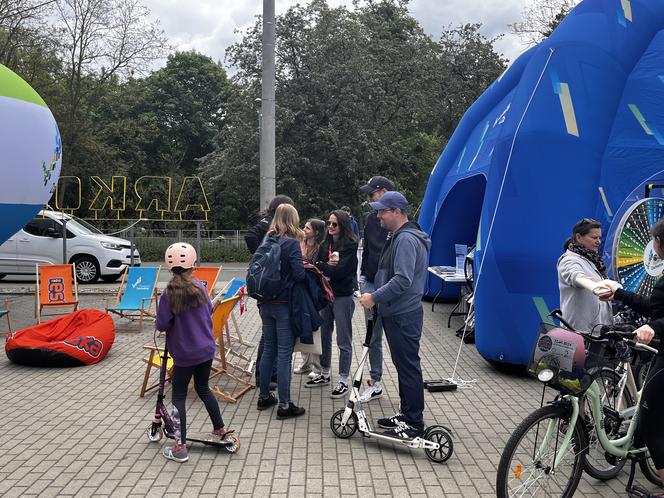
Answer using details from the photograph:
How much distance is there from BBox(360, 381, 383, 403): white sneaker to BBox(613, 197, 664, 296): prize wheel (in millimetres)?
2696

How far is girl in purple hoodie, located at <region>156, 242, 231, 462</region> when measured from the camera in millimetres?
4176

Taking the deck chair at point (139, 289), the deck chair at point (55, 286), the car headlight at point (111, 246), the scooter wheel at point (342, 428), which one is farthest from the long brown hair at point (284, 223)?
the car headlight at point (111, 246)

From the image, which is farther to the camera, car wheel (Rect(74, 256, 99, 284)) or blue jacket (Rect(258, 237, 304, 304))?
car wheel (Rect(74, 256, 99, 284))

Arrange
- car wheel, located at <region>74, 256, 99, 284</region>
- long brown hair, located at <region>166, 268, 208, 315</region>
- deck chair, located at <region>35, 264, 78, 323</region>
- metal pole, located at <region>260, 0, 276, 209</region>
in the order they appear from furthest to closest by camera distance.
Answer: car wheel, located at <region>74, 256, 99, 284</region>, metal pole, located at <region>260, 0, 276, 209</region>, deck chair, located at <region>35, 264, 78, 323</region>, long brown hair, located at <region>166, 268, 208, 315</region>

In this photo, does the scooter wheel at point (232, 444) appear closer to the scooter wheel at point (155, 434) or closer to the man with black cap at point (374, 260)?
the scooter wheel at point (155, 434)

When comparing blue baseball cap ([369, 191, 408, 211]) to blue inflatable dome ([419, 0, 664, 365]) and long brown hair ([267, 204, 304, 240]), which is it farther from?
blue inflatable dome ([419, 0, 664, 365])

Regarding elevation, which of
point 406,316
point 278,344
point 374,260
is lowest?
point 278,344

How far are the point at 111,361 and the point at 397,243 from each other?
444 centimetres

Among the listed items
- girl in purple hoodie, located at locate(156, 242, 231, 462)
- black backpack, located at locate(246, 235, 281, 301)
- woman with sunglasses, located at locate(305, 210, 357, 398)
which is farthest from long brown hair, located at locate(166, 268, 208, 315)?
woman with sunglasses, located at locate(305, 210, 357, 398)

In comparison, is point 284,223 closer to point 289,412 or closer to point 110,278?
point 289,412

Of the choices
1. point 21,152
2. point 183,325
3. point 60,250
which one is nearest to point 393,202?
point 183,325

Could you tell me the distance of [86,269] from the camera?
1524cm

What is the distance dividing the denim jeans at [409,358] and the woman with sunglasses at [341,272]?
50.6 inches

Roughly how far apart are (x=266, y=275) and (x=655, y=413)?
2888 mm
